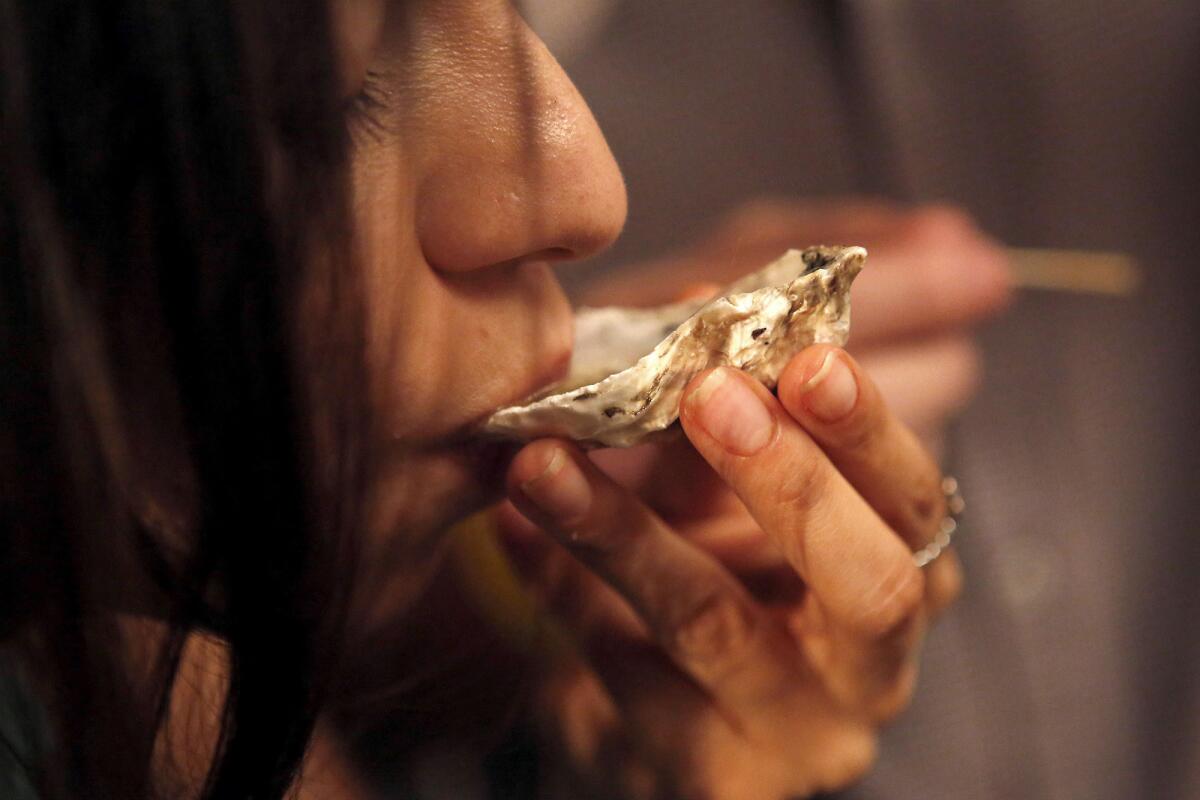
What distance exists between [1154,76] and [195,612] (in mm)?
535

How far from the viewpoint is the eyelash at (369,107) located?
299 mm

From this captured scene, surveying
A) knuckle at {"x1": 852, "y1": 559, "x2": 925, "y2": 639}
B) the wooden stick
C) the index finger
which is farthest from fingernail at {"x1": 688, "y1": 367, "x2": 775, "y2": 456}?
the wooden stick

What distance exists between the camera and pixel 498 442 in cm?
36

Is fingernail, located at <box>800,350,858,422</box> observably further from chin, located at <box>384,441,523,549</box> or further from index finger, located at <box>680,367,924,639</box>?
chin, located at <box>384,441,523,549</box>

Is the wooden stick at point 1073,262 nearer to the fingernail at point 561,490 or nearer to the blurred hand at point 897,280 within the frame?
the blurred hand at point 897,280

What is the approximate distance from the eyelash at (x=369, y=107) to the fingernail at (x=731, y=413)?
0.14m

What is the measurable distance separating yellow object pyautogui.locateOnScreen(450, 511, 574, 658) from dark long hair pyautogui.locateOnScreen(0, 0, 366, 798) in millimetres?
61

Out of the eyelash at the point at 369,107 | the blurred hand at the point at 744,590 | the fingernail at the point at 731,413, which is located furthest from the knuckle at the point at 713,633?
the eyelash at the point at 369,107

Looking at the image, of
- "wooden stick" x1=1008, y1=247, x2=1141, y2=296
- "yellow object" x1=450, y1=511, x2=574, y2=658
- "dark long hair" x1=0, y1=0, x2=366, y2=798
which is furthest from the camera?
"wooden stick" x1=1008, y1=247, x2=1141, y2=296

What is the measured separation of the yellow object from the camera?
0.39 metres

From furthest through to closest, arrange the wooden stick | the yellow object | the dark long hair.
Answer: the wooden stick, the yellow object, the dark long hair

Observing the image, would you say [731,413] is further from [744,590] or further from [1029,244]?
[1029,244]

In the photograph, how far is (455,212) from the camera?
32cm

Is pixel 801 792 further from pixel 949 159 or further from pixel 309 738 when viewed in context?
pixel 949 159
